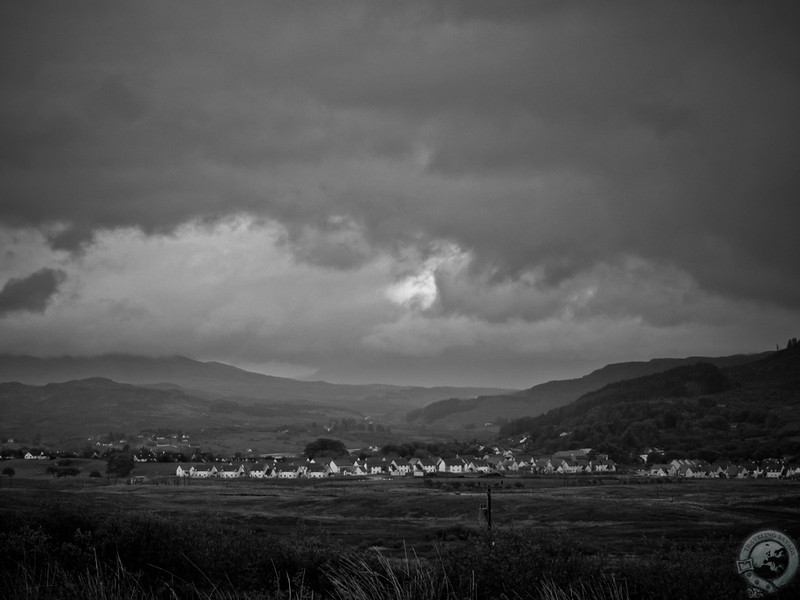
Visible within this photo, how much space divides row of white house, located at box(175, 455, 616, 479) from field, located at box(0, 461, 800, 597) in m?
24.7

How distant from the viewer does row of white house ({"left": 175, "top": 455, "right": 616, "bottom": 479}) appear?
529 ft

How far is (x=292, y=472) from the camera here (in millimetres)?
162625

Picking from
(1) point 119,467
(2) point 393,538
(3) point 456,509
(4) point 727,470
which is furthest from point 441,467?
(2) point 393,538

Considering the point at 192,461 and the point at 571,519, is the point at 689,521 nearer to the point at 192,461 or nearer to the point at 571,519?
the point at 571,519

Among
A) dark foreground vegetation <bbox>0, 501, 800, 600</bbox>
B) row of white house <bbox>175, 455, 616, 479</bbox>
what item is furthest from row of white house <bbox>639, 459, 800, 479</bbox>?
dark foreground vegetation <bbox>0, 501, 800, 600</bbox>

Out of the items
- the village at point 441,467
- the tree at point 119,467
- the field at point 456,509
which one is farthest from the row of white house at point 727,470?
the tree at point 119,467

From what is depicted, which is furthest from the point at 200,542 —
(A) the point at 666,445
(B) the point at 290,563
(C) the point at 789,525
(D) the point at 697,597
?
(A) the point at 666,445

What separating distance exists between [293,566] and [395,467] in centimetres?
14277

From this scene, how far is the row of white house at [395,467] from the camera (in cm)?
16125

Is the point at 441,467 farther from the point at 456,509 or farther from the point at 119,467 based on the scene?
the point at 456,509

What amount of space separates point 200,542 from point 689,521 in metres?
53.5

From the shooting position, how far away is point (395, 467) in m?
168

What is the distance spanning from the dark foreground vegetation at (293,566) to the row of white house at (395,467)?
12727 centimetres

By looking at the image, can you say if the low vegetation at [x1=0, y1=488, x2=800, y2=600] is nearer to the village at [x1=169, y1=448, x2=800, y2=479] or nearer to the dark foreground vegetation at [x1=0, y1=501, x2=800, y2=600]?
the dark foreground vegetation at [x1=0, y1=501, x2=800, y2=600]
